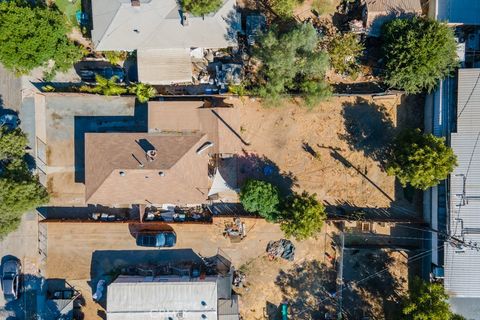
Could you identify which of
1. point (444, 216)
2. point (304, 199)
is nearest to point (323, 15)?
point (304, 199)

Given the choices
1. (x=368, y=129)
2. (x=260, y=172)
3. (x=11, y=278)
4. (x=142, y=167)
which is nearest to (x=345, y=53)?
(x=368, y=129)

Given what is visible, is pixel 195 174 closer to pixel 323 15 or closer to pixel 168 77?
pixel 168 77

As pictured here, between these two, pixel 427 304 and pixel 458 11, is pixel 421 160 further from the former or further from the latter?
pixel 458 11

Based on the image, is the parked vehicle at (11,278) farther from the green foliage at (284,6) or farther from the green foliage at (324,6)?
the green foliage at (324,6)

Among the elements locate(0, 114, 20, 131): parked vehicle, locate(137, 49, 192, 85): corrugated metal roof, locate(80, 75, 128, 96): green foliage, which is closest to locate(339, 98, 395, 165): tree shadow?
locate(137, 49, 192, 85): corrugated metal roof

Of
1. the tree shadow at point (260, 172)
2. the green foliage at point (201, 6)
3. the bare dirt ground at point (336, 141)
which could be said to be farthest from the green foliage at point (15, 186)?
the bare dirt ground at point (336, 141)

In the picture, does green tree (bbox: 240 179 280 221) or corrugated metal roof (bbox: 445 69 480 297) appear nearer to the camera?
corrugated metal roof (bbox: 445 69 480 297)

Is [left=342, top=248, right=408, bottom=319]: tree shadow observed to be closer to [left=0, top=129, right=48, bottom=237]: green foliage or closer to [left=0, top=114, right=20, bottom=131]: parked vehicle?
[left=0, top=129, right=48, bottom=237]: green foliage
